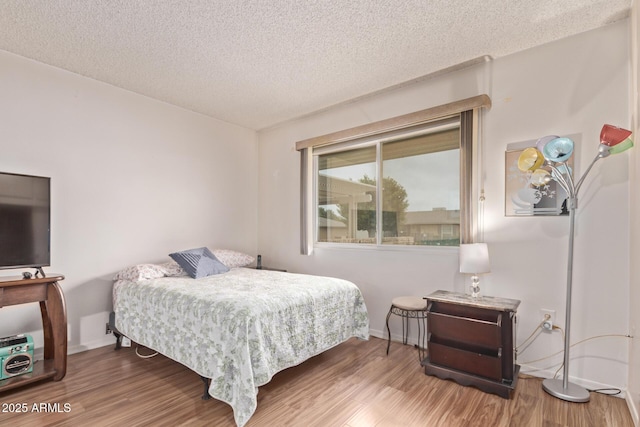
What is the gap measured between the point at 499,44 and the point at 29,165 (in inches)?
158

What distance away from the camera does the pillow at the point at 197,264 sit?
3146 mm

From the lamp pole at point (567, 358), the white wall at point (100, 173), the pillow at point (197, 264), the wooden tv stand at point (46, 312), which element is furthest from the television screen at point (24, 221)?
the lamp pole at point (567, 358)

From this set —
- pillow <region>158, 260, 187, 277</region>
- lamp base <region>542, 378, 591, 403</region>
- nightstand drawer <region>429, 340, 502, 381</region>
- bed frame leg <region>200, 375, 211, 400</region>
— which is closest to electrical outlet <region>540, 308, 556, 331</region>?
lamp base <region>542, 378, 591, 403</region>

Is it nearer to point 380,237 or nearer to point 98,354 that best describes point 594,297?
point 380,237

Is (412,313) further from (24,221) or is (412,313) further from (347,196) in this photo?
(24,221)

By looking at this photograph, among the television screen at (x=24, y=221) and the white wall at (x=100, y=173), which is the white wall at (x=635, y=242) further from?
the television screen at (x=24, y=221)

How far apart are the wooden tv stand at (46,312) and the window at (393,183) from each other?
240cm

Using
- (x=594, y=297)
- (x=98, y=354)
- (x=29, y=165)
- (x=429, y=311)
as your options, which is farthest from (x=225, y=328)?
(x=594, y=297)

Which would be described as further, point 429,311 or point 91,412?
point 429,311

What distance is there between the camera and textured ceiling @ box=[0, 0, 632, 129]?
2.14m

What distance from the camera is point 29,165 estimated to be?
2.78m

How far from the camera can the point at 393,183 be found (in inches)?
138

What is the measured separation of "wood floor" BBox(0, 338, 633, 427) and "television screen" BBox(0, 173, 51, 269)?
93 cm

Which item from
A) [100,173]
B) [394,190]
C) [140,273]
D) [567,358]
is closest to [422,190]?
[394,190]
